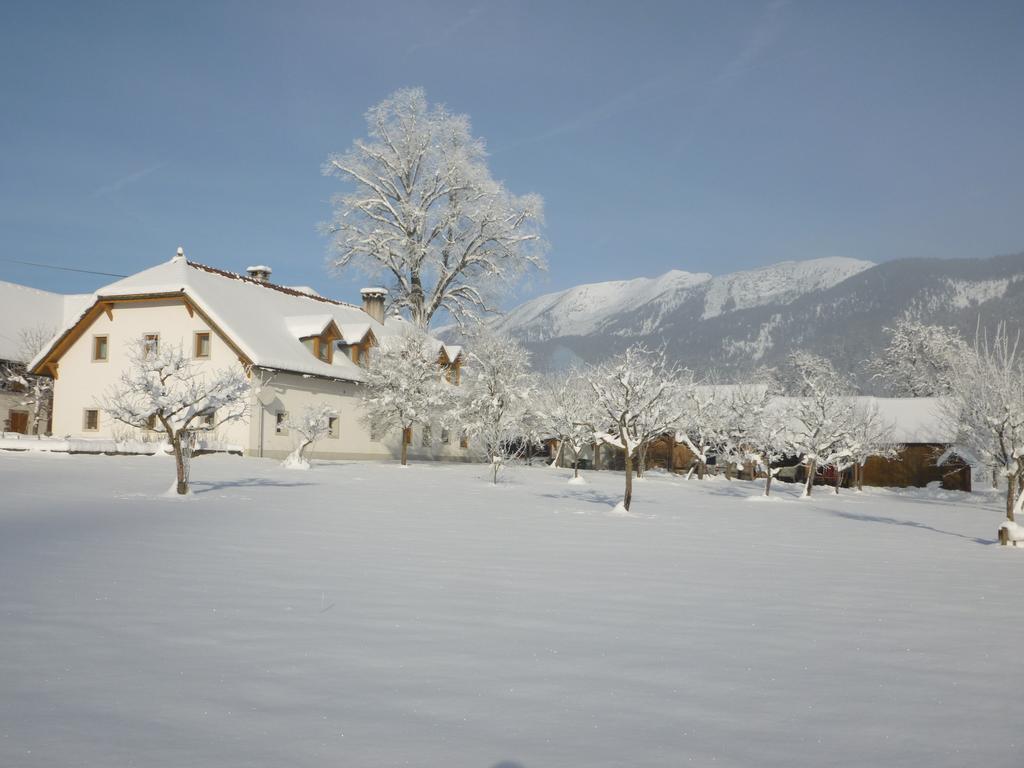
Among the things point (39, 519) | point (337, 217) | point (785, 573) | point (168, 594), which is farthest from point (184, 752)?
point (337, 217)

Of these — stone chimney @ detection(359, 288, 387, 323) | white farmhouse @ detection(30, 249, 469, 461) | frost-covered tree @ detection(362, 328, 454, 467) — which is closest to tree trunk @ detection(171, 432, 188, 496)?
white farmhouse @ detection(30, 249, 469, 461)

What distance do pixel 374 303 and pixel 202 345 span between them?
49.0 ft

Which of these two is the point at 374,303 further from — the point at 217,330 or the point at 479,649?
the point at 479,649

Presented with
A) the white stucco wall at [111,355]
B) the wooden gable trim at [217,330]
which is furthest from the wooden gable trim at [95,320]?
the white stucco wall at [111,355]

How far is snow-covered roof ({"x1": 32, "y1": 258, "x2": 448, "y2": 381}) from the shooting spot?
32781 mm

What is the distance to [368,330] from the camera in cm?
4012

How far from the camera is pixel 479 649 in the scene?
6.39 metres

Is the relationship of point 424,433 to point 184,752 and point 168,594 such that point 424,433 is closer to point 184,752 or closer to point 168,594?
point 168,594

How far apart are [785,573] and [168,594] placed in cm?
785

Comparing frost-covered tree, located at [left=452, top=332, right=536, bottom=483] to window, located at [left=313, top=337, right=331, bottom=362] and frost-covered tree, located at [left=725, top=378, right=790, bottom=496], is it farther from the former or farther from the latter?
frost-covered tree, located at [left=725, top=378, right=790, bottom=496]

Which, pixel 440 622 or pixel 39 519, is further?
pixel 39 519

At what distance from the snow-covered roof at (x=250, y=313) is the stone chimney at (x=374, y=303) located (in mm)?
6255

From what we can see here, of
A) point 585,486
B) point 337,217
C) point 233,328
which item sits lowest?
point 585,486

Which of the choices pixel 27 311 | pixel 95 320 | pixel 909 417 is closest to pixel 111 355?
pixel 95 320
